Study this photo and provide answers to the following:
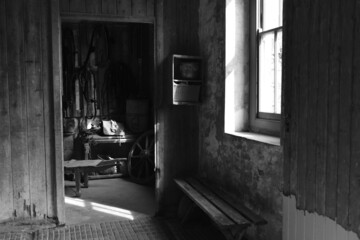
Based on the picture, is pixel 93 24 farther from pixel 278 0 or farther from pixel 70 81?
pixel 278 0

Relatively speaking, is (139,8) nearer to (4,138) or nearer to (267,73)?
(267,73)

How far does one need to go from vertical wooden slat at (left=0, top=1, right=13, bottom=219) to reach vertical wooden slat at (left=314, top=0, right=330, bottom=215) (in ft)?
10.7

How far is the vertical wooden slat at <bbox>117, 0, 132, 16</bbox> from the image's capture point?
13.8 ft

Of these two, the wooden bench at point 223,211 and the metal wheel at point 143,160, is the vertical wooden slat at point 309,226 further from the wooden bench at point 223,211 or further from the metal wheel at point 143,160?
the metal wheel at point 143,160

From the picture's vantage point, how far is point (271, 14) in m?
3.32

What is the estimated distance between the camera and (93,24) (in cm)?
700

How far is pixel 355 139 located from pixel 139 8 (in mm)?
3172

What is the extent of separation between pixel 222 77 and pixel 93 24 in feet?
13.6

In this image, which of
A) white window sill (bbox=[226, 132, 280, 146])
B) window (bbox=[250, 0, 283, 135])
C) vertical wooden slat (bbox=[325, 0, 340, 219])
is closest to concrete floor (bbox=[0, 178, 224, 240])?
white window sill (bbox=[226, 132, 280, 146])

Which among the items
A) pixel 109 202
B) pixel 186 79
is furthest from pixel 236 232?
pixel 109 202

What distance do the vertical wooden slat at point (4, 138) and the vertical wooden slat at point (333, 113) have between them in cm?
333

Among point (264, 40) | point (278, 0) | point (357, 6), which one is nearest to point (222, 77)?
point (264, 40)

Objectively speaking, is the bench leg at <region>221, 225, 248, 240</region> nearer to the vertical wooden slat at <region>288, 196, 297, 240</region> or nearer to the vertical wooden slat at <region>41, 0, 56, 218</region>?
the vertical wooden slat at <region>288, 196, 297, 240</region>

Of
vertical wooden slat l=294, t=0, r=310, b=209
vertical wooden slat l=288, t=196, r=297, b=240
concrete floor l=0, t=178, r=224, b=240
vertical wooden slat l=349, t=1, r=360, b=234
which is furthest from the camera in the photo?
concrete floor l=0, t=178, r=224, b=240
